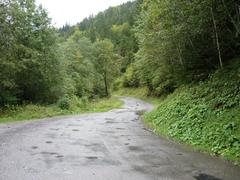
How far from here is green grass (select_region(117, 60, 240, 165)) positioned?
9992 millimetres

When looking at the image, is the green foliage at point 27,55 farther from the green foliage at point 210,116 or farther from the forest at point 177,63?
the green foliage at point 210,116

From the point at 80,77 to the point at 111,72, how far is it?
46.2 ft

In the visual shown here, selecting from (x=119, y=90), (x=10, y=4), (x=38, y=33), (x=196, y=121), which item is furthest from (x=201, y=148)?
(x=119, y=90)

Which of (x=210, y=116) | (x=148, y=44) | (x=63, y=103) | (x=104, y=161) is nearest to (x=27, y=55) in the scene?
(x=63, y=103)

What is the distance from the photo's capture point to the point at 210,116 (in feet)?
41.0

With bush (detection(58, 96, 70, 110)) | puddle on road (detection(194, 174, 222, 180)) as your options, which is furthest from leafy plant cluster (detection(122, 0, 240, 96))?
bush (detection(58, 96, 70, 110))

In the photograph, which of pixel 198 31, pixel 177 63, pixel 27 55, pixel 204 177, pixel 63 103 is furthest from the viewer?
pixel 63 103

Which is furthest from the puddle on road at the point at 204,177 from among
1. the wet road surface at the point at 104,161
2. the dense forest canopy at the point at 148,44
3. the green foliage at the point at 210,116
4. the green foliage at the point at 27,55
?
the green foliage at the point at 27,55

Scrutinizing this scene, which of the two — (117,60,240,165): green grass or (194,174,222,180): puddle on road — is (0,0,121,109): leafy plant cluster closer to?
(117,60,240,165): green grass

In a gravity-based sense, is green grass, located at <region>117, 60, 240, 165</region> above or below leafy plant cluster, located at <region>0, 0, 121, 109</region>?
below

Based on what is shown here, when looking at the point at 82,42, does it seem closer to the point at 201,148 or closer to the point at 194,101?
the point at 194,101

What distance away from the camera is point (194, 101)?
1557 cm

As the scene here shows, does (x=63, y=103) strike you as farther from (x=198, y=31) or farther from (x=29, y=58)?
(x=198, y=31)

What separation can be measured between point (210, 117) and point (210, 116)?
9cm
